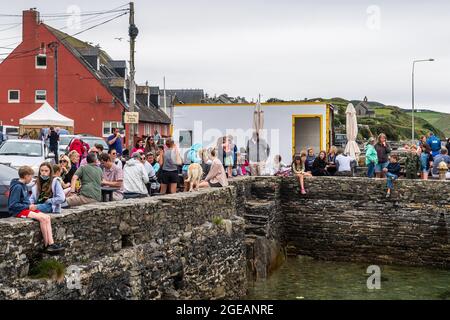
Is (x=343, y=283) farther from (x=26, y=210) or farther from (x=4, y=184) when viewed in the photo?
(x=26, y=210)

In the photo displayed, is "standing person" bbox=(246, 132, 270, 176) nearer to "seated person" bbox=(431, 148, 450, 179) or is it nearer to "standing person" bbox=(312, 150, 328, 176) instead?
"standing person" bbox=(312, 150, 328, 176)

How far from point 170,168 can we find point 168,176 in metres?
0.23

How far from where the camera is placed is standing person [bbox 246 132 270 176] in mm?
24719

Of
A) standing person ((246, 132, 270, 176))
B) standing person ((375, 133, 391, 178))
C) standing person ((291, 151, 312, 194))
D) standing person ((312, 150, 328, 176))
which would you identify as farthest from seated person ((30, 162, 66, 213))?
standing person ((375, 133, 391, 178))

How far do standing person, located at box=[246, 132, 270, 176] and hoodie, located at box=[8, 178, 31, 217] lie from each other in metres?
15.3

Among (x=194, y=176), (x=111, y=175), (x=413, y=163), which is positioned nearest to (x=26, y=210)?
(x=111, y=175)

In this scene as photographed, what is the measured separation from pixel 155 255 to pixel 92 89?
40.7 m

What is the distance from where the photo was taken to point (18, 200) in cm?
963

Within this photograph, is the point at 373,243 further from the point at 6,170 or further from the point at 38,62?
the point at 38,62

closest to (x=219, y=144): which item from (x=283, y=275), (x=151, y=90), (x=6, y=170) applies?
(x=283, y=275)

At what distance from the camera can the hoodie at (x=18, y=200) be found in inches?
376

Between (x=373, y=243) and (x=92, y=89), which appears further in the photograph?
(x=92, y=89)

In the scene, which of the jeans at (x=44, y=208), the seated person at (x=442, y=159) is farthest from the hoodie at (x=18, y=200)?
the seated person at (x=442, y=159)

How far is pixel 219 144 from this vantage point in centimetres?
2319
